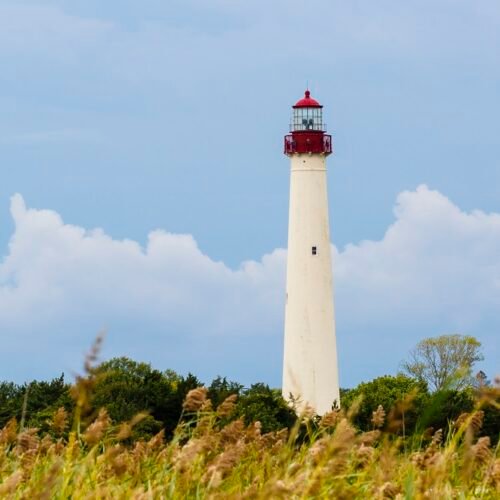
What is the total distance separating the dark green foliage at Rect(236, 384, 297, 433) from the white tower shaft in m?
6.95

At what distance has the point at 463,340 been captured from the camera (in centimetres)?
7769

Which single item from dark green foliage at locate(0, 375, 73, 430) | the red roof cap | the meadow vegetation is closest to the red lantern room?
the red roof cap

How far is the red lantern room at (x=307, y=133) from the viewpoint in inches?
2196

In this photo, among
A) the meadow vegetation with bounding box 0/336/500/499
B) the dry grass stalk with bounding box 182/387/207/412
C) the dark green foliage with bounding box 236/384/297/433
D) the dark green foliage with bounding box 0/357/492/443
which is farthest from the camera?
the dark green foliage with bounding box 236/384/297/433

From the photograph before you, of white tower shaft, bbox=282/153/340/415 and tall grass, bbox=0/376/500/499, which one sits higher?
white tower shaft, bbox=282/153/340/415

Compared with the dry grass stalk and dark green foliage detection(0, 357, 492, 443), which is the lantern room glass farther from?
the dry grass stalk

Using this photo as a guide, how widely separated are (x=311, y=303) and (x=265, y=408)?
10609 millimetres

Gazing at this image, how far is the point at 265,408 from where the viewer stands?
1692 inches

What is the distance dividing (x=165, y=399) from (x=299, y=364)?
36.1 ft

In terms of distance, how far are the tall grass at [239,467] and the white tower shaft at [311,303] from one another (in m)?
43.2

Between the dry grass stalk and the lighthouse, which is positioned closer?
the dry grass stalk

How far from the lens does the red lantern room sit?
183ft

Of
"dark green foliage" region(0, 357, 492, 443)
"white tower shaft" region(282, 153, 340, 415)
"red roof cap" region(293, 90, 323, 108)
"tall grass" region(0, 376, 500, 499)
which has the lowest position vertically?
"tall grass" region(0, 376, 500, 499)

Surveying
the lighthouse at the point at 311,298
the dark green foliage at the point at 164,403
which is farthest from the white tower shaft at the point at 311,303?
the dark green foliage at the point at 164,403
